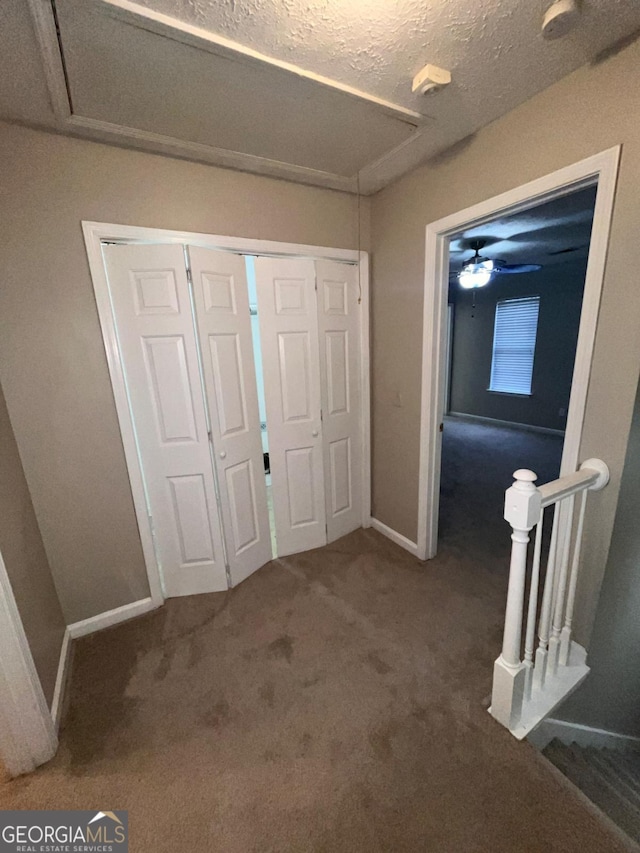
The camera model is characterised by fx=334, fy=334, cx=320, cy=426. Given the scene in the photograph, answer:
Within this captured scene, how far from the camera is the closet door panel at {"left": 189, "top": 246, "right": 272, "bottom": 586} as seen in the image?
1.86 metres

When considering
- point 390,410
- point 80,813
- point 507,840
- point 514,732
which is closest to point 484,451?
point 390,410

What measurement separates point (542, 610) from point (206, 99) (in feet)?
8.22

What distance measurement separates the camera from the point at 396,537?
257cm

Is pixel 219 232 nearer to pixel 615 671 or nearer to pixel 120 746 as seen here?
pixel 120 746

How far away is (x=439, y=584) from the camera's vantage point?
215cm

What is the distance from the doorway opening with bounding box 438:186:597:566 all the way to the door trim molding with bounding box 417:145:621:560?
68 centimetres

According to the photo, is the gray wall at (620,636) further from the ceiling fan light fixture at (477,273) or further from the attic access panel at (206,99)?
the ceiling fan light fixture at (477,273)

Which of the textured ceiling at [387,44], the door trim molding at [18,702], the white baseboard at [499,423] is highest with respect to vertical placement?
the textured ceiling at [387,44]

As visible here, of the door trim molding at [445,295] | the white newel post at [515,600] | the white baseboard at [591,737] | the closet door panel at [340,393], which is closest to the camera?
the white newel post at [515,600]

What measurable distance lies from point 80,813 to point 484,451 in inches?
194

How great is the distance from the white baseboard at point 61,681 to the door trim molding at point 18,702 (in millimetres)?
107

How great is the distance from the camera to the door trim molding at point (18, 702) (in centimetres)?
117

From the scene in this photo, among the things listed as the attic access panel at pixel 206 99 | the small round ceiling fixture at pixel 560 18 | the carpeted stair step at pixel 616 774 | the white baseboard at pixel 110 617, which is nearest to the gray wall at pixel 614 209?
the small round ceiling fixture at pixel 560 18

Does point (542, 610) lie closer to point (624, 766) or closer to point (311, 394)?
point (624, 766)
